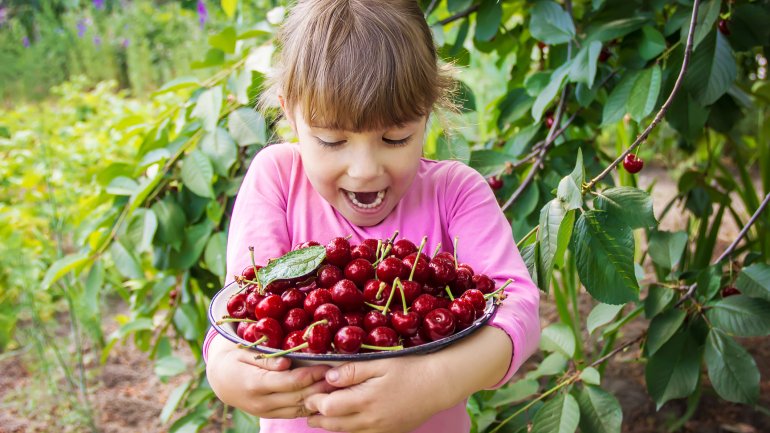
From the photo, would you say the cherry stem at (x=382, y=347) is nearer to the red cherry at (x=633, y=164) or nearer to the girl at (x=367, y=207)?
the girl at (x=367, y=207)

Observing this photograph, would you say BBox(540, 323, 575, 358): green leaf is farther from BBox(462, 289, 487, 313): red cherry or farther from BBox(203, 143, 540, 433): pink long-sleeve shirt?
BBox(462, 289, 487, 313): red cherry

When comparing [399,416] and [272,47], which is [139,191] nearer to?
[272,47]

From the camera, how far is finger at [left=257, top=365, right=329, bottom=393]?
0.74m

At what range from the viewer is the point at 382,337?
721 mm

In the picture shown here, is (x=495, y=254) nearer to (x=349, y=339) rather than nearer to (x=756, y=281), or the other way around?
(x=349, y=339)

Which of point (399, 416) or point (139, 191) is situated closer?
point (399, 416)

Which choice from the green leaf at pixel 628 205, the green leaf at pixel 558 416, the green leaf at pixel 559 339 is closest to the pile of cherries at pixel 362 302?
the green leaf at pixel 628 205

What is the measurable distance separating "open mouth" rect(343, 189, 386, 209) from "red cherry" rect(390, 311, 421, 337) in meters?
0.28

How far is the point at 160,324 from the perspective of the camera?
186cm

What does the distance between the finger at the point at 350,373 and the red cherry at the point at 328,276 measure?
0.36ft

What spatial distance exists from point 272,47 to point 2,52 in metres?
Result: 4.67

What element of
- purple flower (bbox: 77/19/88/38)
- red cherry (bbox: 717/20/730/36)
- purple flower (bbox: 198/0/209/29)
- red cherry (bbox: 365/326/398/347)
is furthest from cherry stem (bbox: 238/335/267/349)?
purple flower (bbox: 77/19/88/38)

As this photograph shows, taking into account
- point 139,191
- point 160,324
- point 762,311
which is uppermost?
point 139,191

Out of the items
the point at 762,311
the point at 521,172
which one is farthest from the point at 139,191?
the point at 762,311
